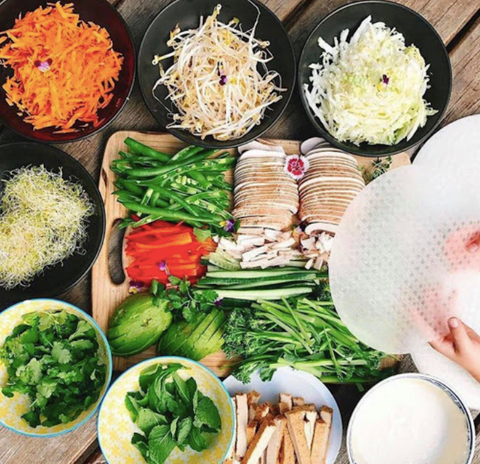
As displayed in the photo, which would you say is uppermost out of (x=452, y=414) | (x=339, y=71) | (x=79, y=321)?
(x=339, y=71)

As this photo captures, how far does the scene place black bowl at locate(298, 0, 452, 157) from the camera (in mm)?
2576

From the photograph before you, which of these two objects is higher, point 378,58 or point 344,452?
point 378,58

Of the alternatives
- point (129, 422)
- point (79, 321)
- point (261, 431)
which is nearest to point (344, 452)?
point (261, 431)

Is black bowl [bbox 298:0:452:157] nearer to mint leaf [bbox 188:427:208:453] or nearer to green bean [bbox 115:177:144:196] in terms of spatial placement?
green bean [bbox 115:177:144:196]

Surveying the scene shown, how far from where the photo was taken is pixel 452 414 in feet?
8.46

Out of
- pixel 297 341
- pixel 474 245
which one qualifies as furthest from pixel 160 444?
pixel 474 245

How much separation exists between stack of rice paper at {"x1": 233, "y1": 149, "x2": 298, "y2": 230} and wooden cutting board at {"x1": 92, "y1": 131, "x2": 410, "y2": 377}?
11 cm

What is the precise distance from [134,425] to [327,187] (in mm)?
1212

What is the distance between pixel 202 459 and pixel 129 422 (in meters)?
0.32

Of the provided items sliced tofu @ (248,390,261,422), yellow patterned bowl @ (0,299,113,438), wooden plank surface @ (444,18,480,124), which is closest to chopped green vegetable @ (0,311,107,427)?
yellow patterned bowl @ (0,299,113,438)

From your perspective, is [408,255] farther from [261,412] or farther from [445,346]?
[261,412]

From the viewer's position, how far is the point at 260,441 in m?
2.51

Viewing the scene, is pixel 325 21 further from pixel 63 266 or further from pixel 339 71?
pixel 63 266

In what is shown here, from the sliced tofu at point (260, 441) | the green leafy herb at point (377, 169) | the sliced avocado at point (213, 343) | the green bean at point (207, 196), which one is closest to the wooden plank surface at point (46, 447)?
the sliced avocado at point (213, 343)
